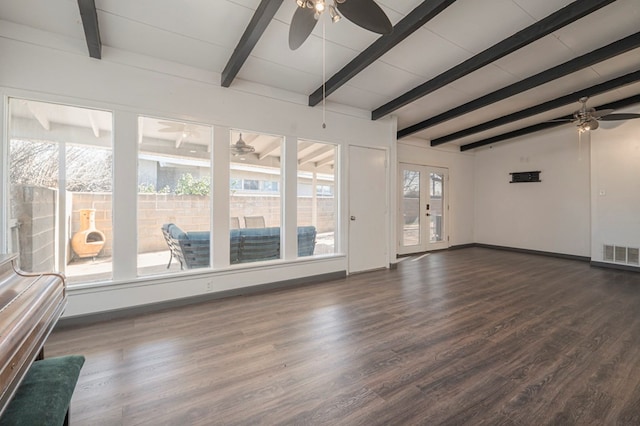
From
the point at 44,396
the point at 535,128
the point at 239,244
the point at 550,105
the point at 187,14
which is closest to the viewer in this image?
the point at 44,396

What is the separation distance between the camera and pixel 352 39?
2877mm

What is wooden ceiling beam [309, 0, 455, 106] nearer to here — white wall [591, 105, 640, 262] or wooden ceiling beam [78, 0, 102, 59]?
wooden ceiling beam [78, 0, 102, 59]

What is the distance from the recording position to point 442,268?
5152mm

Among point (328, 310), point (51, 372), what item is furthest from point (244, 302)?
point (51, 372)

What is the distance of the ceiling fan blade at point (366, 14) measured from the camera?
1.63m

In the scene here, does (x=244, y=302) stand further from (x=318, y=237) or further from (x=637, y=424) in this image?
(x=637, y=424)

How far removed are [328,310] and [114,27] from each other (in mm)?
3598

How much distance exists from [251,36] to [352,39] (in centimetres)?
106

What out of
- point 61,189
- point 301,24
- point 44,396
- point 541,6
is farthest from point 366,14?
point 61,189

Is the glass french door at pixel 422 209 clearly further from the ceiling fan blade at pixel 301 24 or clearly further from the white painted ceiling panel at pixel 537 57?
the ceiling fan blade at pixel 301 24

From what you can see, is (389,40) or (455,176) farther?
(455,176)

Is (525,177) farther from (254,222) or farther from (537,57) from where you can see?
(254,222)

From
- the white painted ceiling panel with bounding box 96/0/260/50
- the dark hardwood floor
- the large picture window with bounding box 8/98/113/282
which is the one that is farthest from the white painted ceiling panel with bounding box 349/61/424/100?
the large picture window with bounding box 8/98/113/282

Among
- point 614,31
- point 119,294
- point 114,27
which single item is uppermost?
point 614,31
